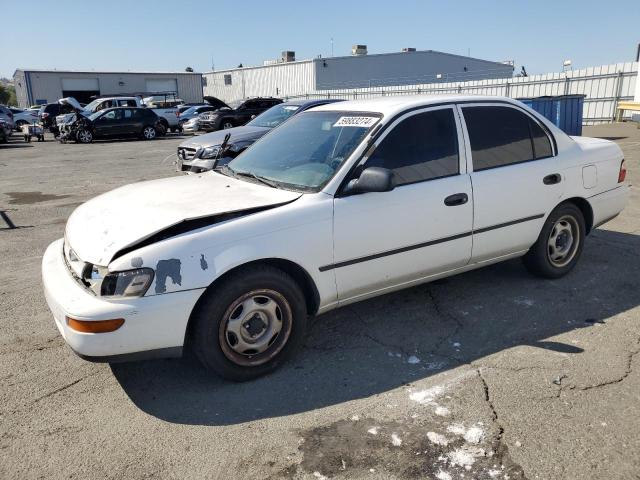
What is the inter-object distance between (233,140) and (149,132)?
17510 millimetres

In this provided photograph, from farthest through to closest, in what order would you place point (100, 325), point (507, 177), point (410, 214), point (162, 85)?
1. point (162, 85)
2. point (507, 177)
3. point (410, 214)
4. point (100, 325)

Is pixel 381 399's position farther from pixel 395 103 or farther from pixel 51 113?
pixel 51 113

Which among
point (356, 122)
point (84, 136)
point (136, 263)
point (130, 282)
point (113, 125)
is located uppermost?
point (356, 122)

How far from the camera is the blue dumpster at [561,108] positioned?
1324cm

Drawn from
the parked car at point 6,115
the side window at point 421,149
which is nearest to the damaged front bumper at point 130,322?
the side window at point 421,149

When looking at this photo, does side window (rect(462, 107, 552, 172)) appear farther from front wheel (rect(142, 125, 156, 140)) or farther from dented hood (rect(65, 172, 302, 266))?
front wheel (rect(142, 125, 156, 140))

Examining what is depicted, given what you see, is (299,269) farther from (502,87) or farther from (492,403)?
(502,87)

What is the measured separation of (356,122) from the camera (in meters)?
4.06

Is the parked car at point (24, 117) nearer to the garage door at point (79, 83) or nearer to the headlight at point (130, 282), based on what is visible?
the garage door at point (79, 83)

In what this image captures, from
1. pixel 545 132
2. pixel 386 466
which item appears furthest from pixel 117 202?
pixel 545 132

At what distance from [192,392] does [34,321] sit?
6.14ft

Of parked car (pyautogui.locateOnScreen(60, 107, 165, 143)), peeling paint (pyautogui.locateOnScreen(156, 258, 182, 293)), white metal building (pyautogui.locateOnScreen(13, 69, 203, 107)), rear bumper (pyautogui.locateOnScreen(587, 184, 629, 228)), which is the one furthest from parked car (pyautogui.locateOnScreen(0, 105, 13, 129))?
rear bumper (pyautogui.locateOnScreen(587, 184, 629, 228))

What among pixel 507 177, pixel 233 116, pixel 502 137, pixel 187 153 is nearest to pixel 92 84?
pixel 233 116

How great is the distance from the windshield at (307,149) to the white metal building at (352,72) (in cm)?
3574
